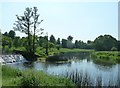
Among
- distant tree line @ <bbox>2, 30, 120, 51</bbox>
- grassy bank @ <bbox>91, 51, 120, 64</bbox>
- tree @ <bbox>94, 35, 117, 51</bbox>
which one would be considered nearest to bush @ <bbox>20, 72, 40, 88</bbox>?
grassy bank @ <bbox>91, 51, 120, 64</bbox>

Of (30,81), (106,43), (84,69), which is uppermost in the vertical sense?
(106,43)

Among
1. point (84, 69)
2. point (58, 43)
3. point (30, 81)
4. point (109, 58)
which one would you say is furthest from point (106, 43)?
point (30, 81)

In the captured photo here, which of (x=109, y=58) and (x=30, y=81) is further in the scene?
(x=109, y=58)

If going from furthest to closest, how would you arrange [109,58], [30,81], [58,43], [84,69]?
[58,43], [109,58], [84,69], [30,81]

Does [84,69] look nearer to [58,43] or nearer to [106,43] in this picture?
[106,43]

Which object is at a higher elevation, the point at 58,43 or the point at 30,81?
the point at 58,43

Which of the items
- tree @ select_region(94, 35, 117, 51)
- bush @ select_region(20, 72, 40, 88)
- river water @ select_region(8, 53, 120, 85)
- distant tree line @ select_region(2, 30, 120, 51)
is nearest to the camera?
bush @ select_region(20, 72, 40, 88)

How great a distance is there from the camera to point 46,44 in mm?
37344

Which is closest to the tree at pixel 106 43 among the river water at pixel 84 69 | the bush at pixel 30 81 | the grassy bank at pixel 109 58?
the grassy bank at pixel 109 58

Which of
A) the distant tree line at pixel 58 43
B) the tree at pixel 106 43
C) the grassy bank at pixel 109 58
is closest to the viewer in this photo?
the grassy bank at pixel 109 58

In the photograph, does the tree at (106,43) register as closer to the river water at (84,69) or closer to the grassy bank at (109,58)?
the grassy bank at (109,58)

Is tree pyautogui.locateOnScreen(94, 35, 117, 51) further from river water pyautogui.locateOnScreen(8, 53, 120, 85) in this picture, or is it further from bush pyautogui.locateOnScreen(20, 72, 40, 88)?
bush pyautogui.locateOnScreen(20, 72, 40, 88)

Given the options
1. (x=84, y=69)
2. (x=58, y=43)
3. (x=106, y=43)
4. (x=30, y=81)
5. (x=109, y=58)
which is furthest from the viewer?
(x=58, y=43)

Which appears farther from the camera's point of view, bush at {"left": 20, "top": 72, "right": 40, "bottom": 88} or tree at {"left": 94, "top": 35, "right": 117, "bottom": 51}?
tree at {"left": 94, "top": 35, "right": 117, "bottom": 51}
